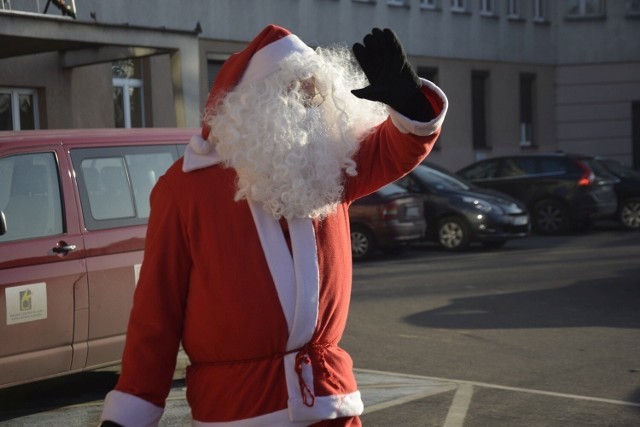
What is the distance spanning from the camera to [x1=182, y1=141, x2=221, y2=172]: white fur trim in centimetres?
341

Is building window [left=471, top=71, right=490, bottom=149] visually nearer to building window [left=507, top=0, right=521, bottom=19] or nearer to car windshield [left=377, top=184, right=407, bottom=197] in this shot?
building window [left=507, top=0, right=521, bottom=19]

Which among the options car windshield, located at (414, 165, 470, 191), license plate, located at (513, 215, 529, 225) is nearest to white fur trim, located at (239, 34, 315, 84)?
car windshield, located at (414, 165, 470, 191)

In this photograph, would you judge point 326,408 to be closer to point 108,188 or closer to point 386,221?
point 108,188

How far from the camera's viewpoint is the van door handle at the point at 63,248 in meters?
7.74

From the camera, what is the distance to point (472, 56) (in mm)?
36156

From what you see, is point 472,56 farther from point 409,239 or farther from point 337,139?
point 337,139

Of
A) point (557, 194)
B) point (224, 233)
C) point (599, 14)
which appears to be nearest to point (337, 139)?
point (224, 233)

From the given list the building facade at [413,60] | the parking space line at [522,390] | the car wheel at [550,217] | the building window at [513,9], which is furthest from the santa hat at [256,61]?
the building window at [513,9]

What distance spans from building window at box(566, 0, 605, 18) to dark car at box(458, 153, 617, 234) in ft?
56.7

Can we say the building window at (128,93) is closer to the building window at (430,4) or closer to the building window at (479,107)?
the building window at (430,4)

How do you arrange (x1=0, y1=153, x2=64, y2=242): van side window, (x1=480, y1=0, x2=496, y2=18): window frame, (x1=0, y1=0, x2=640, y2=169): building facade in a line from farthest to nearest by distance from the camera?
(x1=480, y1=0, x2=496, y2=18): window frame
(x1=0, y1=0, x2=640, y2=169): building facade
(x1=0, y1=153, x2=64, y2=242): van side window

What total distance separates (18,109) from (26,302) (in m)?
13.7

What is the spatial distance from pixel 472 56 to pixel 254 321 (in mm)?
33529

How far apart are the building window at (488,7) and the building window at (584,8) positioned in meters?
3.98
